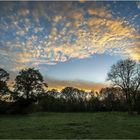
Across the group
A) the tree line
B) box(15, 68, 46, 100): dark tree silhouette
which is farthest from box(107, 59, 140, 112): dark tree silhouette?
box(15, 68, 46, 100): dark tree silhouette

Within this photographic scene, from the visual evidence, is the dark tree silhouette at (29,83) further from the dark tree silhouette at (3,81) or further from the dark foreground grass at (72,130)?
the dark foreground grass at (72,130)

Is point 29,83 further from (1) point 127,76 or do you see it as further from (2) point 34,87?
(1) point 127,76

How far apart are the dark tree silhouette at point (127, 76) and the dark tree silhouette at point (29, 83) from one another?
17.6 m

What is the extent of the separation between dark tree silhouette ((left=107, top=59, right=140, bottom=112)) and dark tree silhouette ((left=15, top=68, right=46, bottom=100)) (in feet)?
57.9

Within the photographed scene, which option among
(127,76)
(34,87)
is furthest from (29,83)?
(127,76)

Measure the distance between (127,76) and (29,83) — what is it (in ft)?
78.7

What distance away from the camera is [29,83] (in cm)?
5850

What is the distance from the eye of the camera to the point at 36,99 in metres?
57.3

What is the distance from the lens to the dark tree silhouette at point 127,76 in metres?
56.2

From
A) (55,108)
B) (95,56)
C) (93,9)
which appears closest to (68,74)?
(95,56)

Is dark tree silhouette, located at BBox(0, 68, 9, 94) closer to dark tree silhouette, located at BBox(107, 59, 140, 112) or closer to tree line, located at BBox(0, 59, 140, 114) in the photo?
tree line, located at BBox(0, 59, 140, 114)

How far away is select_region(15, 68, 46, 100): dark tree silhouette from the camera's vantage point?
187 ft

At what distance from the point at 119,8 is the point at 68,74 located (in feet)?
83.0

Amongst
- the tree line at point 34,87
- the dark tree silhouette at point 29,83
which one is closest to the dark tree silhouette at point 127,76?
the tree line at point 34,87
